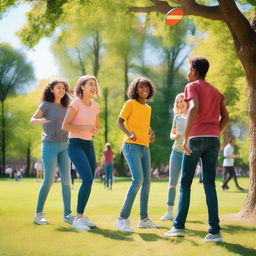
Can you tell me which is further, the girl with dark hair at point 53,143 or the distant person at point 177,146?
the distant person at point 177,146

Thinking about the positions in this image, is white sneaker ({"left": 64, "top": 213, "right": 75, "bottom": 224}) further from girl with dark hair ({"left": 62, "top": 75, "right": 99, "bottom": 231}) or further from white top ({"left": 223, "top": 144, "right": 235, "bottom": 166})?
white top ({"left": 223, "top": 144, "right": 235, "bottom": 166})

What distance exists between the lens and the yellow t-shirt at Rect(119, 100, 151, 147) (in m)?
6.70

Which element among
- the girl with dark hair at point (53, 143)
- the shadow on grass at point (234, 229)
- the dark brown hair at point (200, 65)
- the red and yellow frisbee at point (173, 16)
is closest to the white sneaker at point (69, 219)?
the girl with dark hair at point (53, 143)

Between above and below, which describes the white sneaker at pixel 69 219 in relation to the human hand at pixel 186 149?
below

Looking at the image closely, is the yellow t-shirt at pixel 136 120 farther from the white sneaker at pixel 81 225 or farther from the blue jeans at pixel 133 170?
the white sneaker at pixel 81 225

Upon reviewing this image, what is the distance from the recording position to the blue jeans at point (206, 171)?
5.71 metres

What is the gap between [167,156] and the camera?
48562mm

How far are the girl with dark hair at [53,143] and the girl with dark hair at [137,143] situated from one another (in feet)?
3.44

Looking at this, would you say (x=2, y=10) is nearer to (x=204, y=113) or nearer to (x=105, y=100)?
(x=204, y=113)

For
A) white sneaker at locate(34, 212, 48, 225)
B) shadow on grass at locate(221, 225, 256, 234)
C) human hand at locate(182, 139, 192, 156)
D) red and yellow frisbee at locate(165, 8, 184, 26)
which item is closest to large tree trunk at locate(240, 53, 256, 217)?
shadow on grass at locate(221, 225, 256, 234)

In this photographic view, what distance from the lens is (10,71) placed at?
5059 centimetres

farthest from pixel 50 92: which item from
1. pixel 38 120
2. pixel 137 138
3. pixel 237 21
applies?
pixel 237 21

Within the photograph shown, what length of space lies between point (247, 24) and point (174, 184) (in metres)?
3.01

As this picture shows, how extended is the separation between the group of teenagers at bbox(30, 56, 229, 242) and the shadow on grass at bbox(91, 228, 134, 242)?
0.14 m
